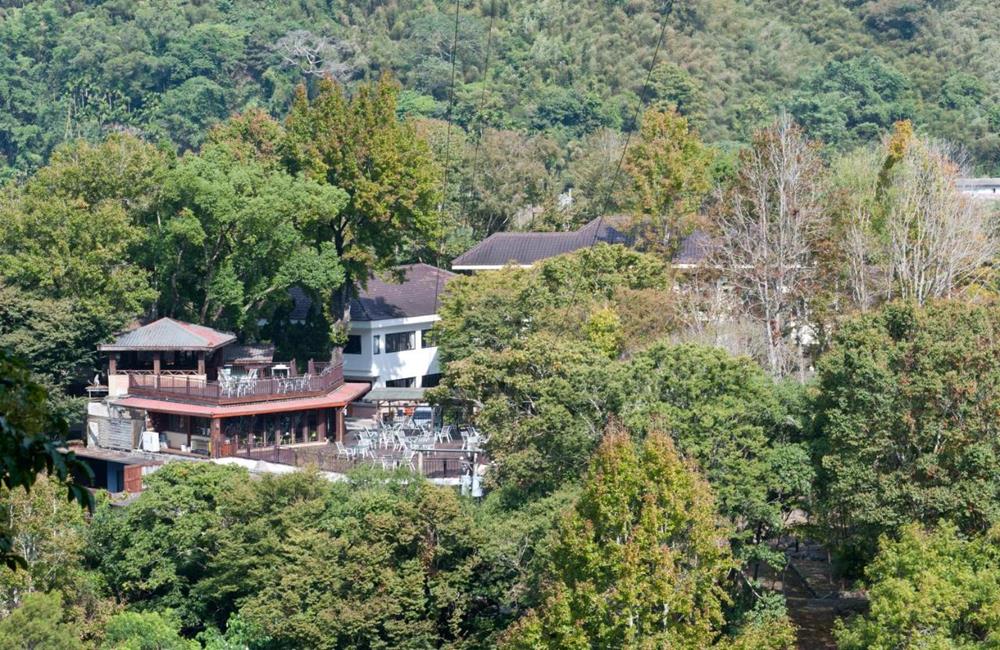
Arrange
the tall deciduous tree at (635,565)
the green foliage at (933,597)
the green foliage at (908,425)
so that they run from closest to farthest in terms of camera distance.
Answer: the green foliage at (933,597) → the tall deciduous tree at (635,565) → the green foliage at (908,425)

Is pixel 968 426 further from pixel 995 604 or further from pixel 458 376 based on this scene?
pixel 458 376

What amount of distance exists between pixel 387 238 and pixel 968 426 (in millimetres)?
20614

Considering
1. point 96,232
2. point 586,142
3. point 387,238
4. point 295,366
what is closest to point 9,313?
point 96,232

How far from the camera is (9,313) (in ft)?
123

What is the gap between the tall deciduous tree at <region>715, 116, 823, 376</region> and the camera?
38.6 m

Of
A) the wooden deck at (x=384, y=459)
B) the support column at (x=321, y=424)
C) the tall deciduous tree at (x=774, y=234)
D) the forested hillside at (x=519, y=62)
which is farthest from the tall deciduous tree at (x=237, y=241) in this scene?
the forested hillside at (x=519, y=62)

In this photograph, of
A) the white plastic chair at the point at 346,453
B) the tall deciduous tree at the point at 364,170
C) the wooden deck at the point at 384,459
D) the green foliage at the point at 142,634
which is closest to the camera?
the green foliage at the point at 142,634

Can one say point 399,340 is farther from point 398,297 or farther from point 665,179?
point 665,179

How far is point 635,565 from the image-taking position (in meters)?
23.7

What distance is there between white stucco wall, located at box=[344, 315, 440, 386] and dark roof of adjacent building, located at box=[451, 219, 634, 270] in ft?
15.1

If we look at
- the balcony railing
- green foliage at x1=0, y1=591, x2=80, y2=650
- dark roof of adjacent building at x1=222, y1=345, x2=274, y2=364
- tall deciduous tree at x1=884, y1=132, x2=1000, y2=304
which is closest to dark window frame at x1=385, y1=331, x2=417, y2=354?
dark roof of adjacent building at x1=222, y1=345, x2=274, y2=364

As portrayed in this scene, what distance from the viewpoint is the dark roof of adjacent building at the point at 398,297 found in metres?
46.4

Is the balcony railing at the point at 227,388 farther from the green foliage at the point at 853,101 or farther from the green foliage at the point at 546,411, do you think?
the green foliage at the point at 853,101

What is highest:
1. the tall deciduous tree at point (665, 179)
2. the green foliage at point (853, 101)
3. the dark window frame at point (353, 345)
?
the green foliage at point (853, 101)
